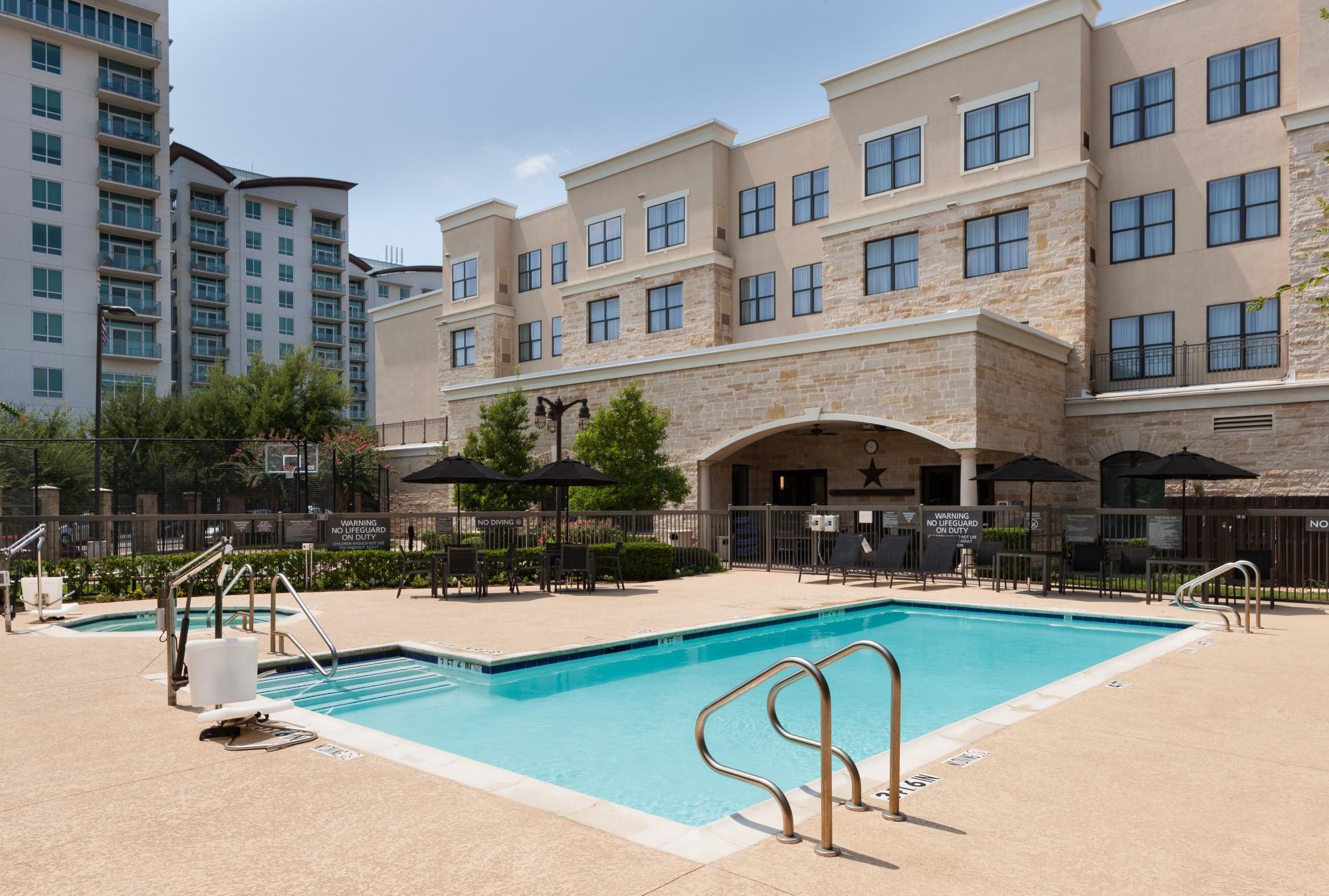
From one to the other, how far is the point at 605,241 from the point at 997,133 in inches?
609

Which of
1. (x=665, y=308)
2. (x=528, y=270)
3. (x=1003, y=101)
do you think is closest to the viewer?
(x=1003, y=101)

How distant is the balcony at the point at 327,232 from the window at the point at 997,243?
62.6m

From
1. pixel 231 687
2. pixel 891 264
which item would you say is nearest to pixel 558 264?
pixel 891 264

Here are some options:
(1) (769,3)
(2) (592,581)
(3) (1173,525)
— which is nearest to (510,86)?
(1) (769,3)

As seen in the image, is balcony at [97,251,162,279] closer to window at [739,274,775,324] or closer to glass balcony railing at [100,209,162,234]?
glass balcony railing at [100,209,162,234]

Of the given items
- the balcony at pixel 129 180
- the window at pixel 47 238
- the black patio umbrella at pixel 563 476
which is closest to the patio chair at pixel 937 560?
the black patio umbrella at pixel 563 476

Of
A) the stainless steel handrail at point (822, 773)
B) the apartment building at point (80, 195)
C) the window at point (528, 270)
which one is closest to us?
the stainless steel handrail at point (822, 773)

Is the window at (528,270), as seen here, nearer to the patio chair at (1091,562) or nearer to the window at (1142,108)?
the window at (1142,108)

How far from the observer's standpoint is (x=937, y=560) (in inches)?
730

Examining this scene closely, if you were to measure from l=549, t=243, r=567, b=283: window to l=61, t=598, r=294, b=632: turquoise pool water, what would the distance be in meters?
26.0

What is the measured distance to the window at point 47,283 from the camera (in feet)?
161

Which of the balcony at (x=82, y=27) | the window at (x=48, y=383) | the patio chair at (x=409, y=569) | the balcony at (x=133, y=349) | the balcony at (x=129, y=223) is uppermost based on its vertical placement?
the balcony at (x=82, y=27)

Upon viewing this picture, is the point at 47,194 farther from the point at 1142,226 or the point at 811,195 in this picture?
the point at 1142,226

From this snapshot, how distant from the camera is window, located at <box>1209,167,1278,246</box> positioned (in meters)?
22.9
